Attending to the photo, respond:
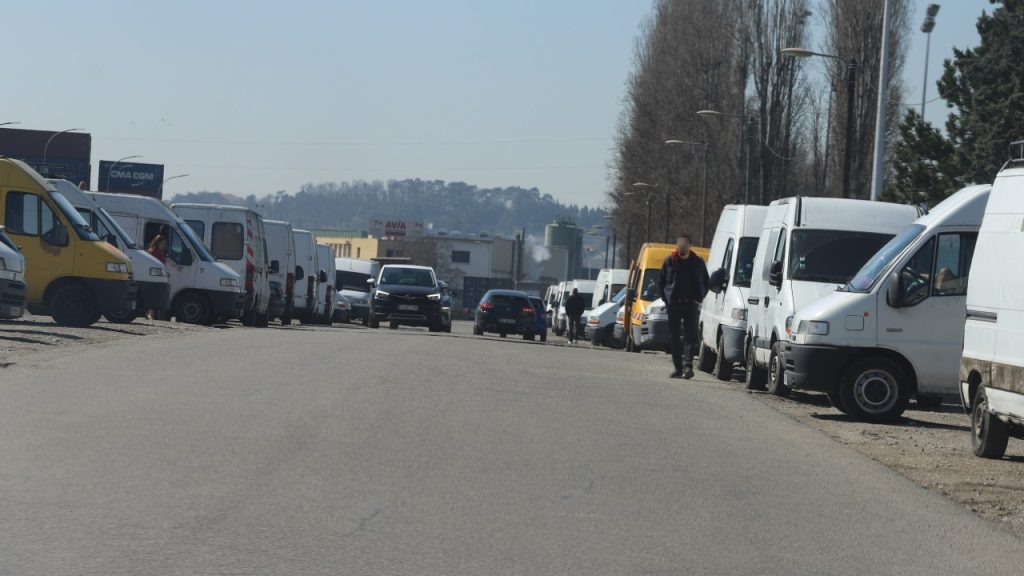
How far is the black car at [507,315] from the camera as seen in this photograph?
144ft

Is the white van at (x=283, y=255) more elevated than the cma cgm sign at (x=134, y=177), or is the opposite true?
the cma cgm sign at (x=134, y=177)

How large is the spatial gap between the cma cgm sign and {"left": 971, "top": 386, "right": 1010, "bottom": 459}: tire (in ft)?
364

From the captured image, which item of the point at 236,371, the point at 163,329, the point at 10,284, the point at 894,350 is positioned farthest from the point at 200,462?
the point at 163,329

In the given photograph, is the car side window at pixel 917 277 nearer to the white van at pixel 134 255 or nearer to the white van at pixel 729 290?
the white van at pixel 729 290

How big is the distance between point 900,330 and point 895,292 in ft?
1.29

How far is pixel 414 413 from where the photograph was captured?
1285cm

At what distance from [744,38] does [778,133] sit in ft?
14.9

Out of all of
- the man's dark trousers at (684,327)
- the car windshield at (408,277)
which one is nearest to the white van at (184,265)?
the car windshield at (408,277)

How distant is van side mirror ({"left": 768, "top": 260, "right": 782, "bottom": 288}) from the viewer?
58.7 feet

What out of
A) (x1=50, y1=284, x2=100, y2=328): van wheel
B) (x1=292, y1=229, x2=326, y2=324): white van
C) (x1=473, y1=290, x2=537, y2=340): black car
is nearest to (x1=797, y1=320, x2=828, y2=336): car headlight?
(x1=50, y1=284, x2=100, y2=328): van wheel

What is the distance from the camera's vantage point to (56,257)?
2472 centimetres

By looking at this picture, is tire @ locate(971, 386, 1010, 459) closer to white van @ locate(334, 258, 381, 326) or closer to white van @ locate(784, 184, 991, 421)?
white van @ locate(784, 184, 991, 421)

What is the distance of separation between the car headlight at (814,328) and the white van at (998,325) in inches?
106

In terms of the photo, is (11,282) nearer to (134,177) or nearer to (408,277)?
(408,277)
